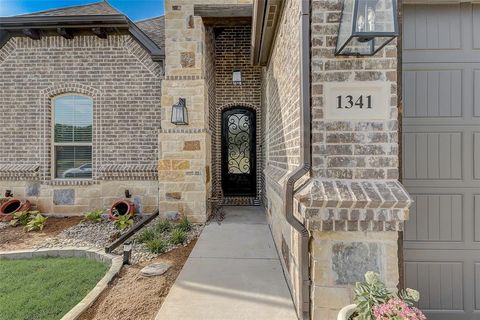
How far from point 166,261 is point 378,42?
11.0 ft

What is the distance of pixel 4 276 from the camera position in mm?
3270

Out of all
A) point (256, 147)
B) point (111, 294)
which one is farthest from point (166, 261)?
point (256, 147)

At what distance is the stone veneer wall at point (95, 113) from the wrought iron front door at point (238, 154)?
1.82 m

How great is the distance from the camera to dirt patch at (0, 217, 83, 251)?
13.8 feet

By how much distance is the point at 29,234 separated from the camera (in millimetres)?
4719

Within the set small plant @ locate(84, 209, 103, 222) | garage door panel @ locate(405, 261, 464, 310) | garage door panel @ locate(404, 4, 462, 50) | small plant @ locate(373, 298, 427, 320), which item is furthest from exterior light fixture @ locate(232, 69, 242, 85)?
small plant @ locate(373, 298, 427, 320)

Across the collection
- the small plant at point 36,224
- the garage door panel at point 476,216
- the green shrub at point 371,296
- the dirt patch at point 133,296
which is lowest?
the dirt patch at point 133,296

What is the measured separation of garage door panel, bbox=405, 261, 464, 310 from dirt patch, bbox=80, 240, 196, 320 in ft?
7.85

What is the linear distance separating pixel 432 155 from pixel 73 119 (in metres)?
6.86

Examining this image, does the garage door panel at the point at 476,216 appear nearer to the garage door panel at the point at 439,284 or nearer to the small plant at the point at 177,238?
the garage door panel at the point at 439,284

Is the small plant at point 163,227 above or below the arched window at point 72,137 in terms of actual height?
below

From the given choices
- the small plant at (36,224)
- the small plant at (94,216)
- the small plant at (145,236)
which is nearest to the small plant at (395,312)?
the small plant at (145,236)

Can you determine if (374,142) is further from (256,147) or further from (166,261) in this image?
(256,147)

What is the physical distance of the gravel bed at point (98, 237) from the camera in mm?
3713
